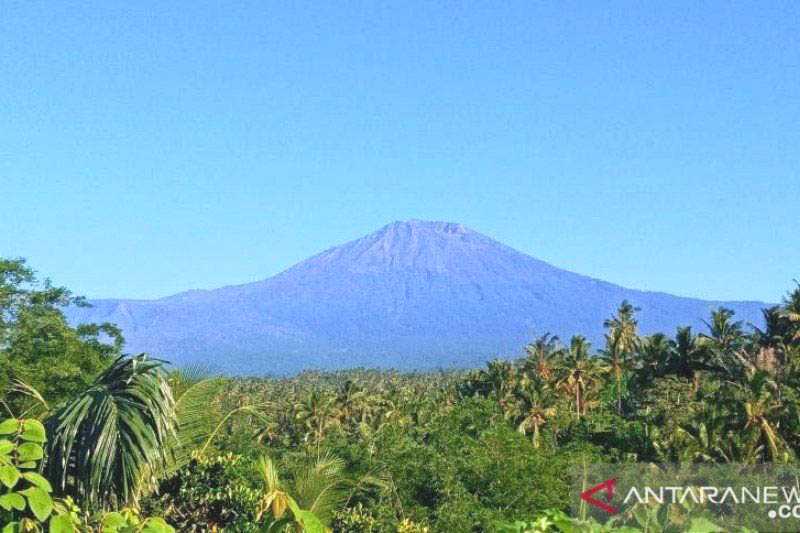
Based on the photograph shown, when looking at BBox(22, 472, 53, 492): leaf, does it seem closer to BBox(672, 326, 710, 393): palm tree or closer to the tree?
the tree

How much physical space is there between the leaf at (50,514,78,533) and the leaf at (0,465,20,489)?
174mm

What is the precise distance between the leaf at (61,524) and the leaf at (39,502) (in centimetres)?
7

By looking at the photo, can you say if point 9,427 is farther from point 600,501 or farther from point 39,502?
point 600,501

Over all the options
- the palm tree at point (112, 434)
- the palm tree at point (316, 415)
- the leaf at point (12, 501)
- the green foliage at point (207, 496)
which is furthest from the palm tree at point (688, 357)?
the leaf at point (12, 501)

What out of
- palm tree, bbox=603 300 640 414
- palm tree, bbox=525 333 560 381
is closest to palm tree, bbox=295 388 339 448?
palm tree, bbox=525 333 560 381

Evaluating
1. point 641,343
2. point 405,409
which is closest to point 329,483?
point 641,343

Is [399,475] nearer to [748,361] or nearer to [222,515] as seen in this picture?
[222,515]

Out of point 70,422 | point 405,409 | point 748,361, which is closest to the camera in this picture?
point 70,422

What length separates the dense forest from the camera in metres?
4.71

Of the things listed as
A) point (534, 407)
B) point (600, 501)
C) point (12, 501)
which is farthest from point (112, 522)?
point (534, 407)

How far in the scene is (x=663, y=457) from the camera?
45875mm

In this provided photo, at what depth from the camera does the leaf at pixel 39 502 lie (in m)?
2.85

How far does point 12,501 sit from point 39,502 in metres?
0.07

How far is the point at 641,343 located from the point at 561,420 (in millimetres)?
16502
